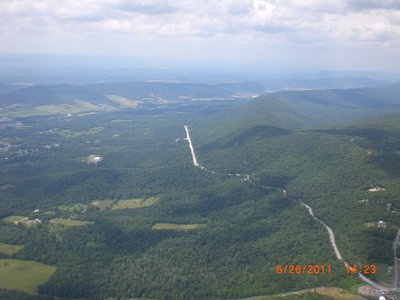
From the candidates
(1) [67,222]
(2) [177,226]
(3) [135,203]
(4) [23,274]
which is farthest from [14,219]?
(2) [177,226]

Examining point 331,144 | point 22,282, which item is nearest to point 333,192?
point 331,144

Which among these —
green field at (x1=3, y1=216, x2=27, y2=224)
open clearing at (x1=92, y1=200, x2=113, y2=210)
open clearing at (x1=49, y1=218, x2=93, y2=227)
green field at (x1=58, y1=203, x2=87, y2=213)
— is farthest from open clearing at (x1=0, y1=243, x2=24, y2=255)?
open clearing at (x1=92, y1=200, x2=113, y2=210)

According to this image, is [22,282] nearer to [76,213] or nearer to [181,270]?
[181,270]

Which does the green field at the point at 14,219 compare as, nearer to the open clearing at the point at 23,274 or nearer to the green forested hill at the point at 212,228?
the green forested hill at the point at 212,228

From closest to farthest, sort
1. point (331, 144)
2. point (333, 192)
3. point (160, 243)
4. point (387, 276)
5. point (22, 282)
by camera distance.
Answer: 1. point (387, 276)
2. point (22, 282)
3. point (160, 243)
4. point (333, 192)
5. point (331, 144)

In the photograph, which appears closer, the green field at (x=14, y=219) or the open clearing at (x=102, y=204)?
the green field at (x=14, y=219)
